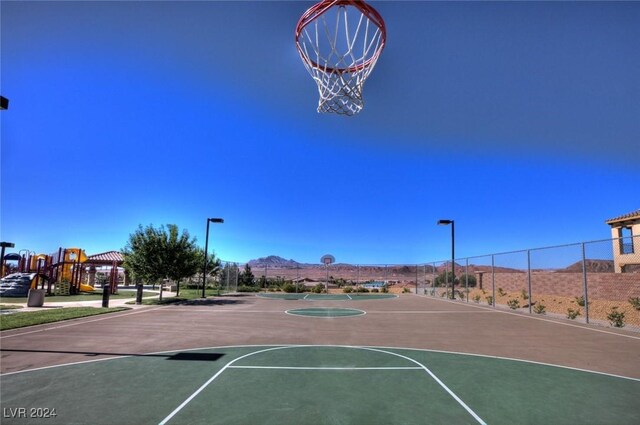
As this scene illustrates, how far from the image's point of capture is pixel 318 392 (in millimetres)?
6176

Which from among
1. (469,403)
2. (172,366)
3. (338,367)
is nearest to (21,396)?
(172,366)

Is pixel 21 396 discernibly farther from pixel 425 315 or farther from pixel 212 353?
pixel 425 315

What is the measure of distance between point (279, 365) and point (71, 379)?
3.85m

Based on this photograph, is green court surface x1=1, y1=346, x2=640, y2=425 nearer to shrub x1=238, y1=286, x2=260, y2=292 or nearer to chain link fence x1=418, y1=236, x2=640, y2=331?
chain link fence x1=418, y1=236, x2=640, y2=331

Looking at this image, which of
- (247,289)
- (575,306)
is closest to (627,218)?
(575,306)

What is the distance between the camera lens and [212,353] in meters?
9.05

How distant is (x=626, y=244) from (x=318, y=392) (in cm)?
2325

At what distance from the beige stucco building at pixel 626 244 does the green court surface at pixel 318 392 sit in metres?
12.7

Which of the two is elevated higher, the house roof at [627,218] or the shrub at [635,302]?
the house roof at [627,218]

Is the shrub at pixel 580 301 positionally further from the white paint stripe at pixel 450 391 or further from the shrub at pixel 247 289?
the shrub at pixel 247 289

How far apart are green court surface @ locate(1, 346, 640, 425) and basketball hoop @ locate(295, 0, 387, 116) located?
7989 millimetres

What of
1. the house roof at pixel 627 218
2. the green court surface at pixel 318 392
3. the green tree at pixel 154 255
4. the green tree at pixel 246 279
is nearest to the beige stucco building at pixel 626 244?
the house roof at pixel 627 218

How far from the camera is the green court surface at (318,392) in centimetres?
520

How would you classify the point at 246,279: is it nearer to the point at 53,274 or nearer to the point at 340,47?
the point at 53,274
